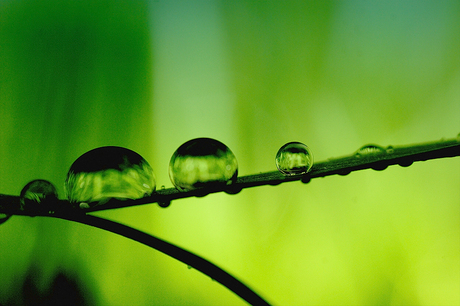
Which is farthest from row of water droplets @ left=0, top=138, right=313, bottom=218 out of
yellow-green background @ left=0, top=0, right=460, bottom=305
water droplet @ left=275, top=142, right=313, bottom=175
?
yellow-green background @ left=0, top=0, right=460, bottom=305

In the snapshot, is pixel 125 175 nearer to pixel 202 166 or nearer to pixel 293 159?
pixel 202 166

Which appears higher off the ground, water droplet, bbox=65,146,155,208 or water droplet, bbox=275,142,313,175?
water droplet, bbox=275,142,313,175

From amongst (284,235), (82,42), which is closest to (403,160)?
(284,235)

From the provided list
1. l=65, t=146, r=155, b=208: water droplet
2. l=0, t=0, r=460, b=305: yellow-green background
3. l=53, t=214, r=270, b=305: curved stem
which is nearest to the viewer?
l=53, t=214, r=270, b=305: curved stem

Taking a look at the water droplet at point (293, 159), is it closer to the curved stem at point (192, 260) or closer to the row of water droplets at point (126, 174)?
the row of water droplets at point (126, 174)

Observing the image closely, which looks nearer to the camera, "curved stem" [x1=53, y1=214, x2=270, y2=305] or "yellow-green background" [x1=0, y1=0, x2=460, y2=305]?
"curved stem" [x1=53, y1=214, x2=270, y2=305]

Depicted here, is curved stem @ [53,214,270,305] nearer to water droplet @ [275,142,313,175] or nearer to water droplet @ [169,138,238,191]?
water droplet @ [169,138,238,191]
